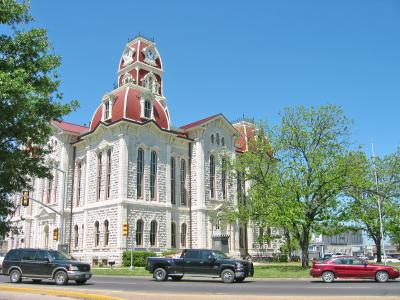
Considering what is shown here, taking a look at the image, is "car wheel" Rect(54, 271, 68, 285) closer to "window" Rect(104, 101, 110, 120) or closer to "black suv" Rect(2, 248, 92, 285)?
"black suv" Rect(2, 248, 92, 285)

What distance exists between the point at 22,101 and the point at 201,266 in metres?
13.6

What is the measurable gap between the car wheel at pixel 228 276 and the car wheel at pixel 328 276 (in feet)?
16.3

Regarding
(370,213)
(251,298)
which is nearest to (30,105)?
(251,298)

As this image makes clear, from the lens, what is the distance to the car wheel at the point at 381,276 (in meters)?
24.3

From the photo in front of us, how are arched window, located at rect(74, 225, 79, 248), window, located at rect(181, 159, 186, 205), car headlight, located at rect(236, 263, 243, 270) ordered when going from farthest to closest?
window, located at rect(181, 159, 186, 205), arched window, located at rect(74, 225, 79, 248), car headlight, located at rect(236, 263, 243, 270)

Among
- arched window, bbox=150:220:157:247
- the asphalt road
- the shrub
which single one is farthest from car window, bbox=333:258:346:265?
arched window, bbox=150:220:157:247

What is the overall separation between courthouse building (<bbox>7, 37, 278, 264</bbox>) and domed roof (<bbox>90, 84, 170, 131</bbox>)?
114 mm

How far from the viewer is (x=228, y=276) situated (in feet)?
77.9

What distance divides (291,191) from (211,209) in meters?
16.0

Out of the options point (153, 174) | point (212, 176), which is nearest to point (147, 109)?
point (153, 174)

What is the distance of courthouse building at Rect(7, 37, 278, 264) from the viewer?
145 feet

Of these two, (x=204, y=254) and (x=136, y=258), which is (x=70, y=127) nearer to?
(x=136, y=258)

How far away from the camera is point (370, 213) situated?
46.2 metres

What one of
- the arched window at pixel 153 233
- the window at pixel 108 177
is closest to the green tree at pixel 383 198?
the arched window at pixel 153 233
